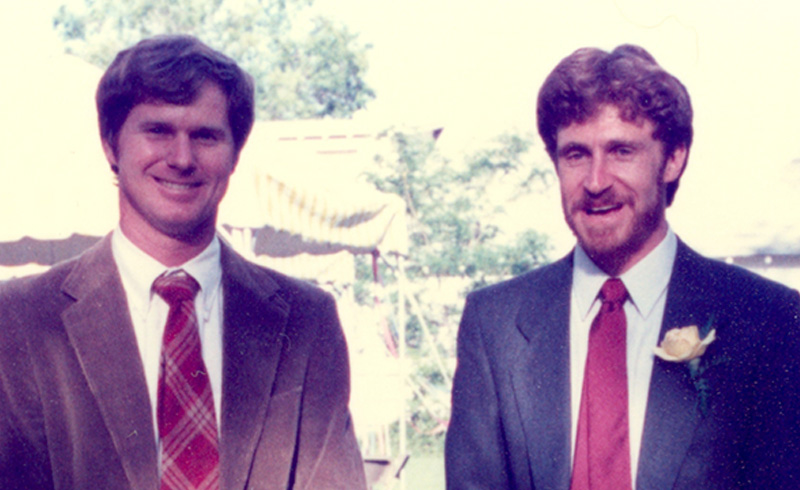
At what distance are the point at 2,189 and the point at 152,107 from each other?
2.28 meters

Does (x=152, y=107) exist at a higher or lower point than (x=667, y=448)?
higher

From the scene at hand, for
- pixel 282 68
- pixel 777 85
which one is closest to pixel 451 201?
pixel 777 85

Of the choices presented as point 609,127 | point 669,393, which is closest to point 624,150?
point 609,127

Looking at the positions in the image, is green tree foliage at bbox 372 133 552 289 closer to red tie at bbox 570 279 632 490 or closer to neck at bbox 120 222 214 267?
red tie at bbox 570 279 632 490

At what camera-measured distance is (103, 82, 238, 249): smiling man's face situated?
7.15ft

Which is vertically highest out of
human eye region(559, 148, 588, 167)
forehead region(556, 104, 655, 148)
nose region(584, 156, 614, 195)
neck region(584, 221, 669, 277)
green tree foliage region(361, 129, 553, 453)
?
forehead region(556, 104, 655, 148)

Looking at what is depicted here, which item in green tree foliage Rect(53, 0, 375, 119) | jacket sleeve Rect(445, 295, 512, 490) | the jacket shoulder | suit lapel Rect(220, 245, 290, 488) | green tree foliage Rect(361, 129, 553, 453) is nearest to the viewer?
suit lapel Rect(220, 245, 290, 488)

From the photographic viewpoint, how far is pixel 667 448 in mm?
2230

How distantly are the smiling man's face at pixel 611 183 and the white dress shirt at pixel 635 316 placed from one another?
66mm

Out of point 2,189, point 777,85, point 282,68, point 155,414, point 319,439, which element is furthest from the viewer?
point 282,68

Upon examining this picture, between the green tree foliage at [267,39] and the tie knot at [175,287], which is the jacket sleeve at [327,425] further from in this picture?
the green tree foliage at [267,39]

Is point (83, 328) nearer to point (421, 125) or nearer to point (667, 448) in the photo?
point (667, 448)

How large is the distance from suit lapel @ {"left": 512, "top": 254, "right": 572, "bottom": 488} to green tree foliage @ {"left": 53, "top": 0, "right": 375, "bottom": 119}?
87.8ft

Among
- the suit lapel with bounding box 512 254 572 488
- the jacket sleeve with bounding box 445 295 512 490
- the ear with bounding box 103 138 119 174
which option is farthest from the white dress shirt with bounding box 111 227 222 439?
the suit lapel with bounding box 512 254 572 488
